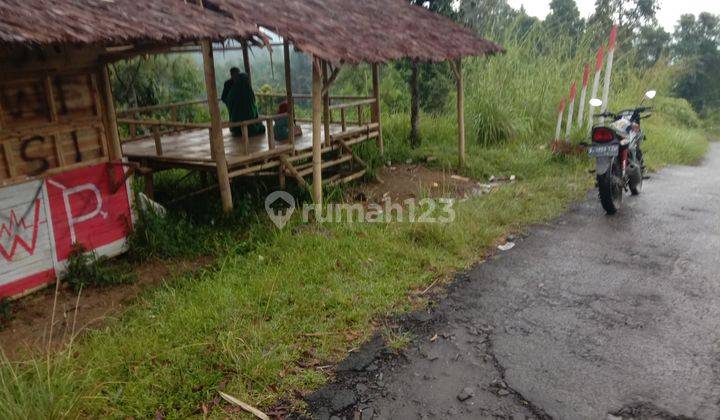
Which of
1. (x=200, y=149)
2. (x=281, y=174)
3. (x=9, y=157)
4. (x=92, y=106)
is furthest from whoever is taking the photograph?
(x=281, y=174)

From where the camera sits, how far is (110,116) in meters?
6.20

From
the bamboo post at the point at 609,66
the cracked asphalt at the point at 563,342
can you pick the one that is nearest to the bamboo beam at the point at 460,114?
the bamboo post at the point at 609,66

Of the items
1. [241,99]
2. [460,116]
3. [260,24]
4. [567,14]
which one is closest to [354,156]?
[460,116]

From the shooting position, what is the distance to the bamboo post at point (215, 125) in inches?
259

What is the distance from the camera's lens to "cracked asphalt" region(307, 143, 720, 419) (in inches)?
138

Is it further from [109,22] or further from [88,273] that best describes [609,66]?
[88,273]

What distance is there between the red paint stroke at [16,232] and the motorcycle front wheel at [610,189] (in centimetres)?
639

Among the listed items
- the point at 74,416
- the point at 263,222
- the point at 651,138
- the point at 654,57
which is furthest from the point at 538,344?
the point at 654,57

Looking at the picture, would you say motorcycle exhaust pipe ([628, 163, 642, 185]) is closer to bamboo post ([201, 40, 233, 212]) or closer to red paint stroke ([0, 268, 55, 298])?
bamboo post ([201, 40, 233, 212])

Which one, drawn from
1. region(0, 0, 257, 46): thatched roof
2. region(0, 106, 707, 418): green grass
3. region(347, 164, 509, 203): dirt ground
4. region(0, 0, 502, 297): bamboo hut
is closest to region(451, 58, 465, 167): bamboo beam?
region(347, 164, 509, 203): dirt ground

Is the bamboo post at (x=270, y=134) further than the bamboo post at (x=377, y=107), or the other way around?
the bamboo post at (x=377, y=107)

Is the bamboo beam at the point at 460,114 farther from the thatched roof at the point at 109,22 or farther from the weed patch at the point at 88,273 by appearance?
the weed patch at the point at 88,273

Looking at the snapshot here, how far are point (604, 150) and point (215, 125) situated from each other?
4.75 metres

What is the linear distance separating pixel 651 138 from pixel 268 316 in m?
11.6
